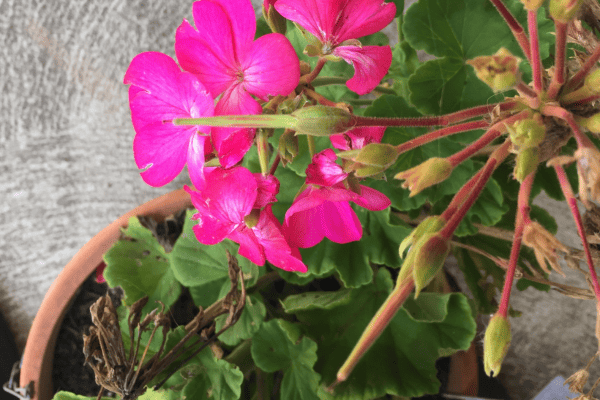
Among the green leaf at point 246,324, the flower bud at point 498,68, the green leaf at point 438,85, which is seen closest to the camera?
the flower bud at point 498,68

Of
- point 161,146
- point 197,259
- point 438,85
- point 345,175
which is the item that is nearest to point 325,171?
point 345,175

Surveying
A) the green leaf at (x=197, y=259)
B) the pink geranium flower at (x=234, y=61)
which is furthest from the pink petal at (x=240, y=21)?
the green leaf at (x=197, y=259)

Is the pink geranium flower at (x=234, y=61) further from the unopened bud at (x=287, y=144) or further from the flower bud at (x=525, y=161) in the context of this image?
the flower bud at (x=525, y=161)

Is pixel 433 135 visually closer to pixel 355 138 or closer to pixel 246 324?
pixel 355 138

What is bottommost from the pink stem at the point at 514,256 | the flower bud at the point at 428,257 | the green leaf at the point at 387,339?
the green leaf at the point at 387,339

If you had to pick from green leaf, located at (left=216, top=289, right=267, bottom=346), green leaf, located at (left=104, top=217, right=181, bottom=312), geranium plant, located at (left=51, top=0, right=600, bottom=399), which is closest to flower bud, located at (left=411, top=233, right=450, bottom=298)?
geranium plant, located at (left=51, top=0, right=600, bottom=399)

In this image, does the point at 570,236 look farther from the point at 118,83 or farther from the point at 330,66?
the point at 118,83

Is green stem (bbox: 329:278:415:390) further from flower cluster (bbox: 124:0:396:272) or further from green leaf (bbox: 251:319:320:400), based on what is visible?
green leaf (bbox: 251:319:320:400)
